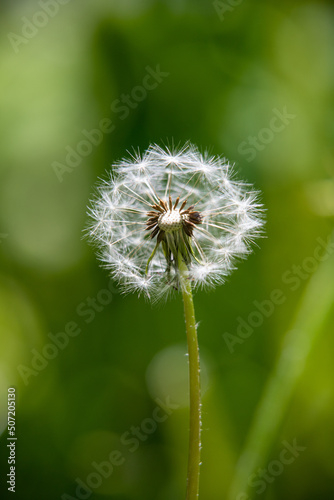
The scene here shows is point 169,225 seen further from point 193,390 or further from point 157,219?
point 193,390

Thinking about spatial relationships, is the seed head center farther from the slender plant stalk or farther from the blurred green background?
the blurred green background

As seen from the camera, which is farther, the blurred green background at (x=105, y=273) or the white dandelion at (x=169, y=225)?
the blurred green background at (x=105, y=273)

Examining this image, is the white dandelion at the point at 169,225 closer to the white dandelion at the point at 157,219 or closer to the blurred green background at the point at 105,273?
the white dandelion at the point at 157,219

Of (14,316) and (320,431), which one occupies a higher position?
(320,431)

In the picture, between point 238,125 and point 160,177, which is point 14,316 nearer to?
point 160,177

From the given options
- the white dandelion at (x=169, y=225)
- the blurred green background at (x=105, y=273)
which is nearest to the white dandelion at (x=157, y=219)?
the white dandelion at (x=169, y=225)

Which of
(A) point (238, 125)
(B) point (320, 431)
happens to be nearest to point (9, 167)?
(A) point (238, 125)

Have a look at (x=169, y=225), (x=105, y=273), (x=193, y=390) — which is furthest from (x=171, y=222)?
(x=105, y=273)

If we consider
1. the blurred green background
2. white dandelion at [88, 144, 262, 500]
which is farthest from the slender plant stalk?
the blurred green background
